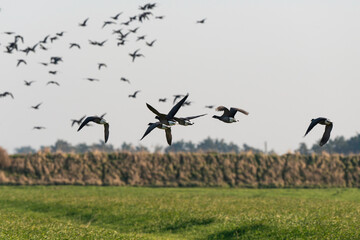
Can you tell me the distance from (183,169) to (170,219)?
26.5 meters

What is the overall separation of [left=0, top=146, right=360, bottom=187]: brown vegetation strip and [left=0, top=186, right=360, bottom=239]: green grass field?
1487cm

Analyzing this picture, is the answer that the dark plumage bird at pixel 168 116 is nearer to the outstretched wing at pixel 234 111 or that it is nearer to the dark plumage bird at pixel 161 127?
the dark plumage bird at pixel 161 127

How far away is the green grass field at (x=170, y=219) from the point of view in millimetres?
21031

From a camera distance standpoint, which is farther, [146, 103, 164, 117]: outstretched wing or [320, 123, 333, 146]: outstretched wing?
[320, 123, 333, 146]: outstretched wing

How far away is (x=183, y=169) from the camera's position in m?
53.4

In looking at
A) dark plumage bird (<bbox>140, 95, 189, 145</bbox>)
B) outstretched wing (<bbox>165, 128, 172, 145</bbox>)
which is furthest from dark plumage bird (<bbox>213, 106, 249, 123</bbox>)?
dark plumage bird (<bbox>140, 95, 189, 145</bbox>)

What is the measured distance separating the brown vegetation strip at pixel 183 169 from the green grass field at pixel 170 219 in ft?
48.8

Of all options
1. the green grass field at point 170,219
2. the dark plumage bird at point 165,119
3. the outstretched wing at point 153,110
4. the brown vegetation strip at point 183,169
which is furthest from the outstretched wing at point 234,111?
the brown vegetation strip at point 183,169

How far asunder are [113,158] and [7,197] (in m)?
17.4

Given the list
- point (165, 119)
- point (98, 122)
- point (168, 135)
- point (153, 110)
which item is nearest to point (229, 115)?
point (168, 135)

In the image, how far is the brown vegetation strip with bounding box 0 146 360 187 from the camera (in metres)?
52.8

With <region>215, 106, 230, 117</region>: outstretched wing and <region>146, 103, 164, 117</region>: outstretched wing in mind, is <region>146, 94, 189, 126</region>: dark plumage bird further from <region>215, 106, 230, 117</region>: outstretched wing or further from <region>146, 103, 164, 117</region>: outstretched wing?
<region>215, 106, 230, 117</region>: outstretched wing

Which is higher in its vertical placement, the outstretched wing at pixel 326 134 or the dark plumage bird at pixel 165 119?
the dark plumage bird at pixel 165 119

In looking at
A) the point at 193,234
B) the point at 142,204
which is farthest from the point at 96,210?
the point at 193,234
